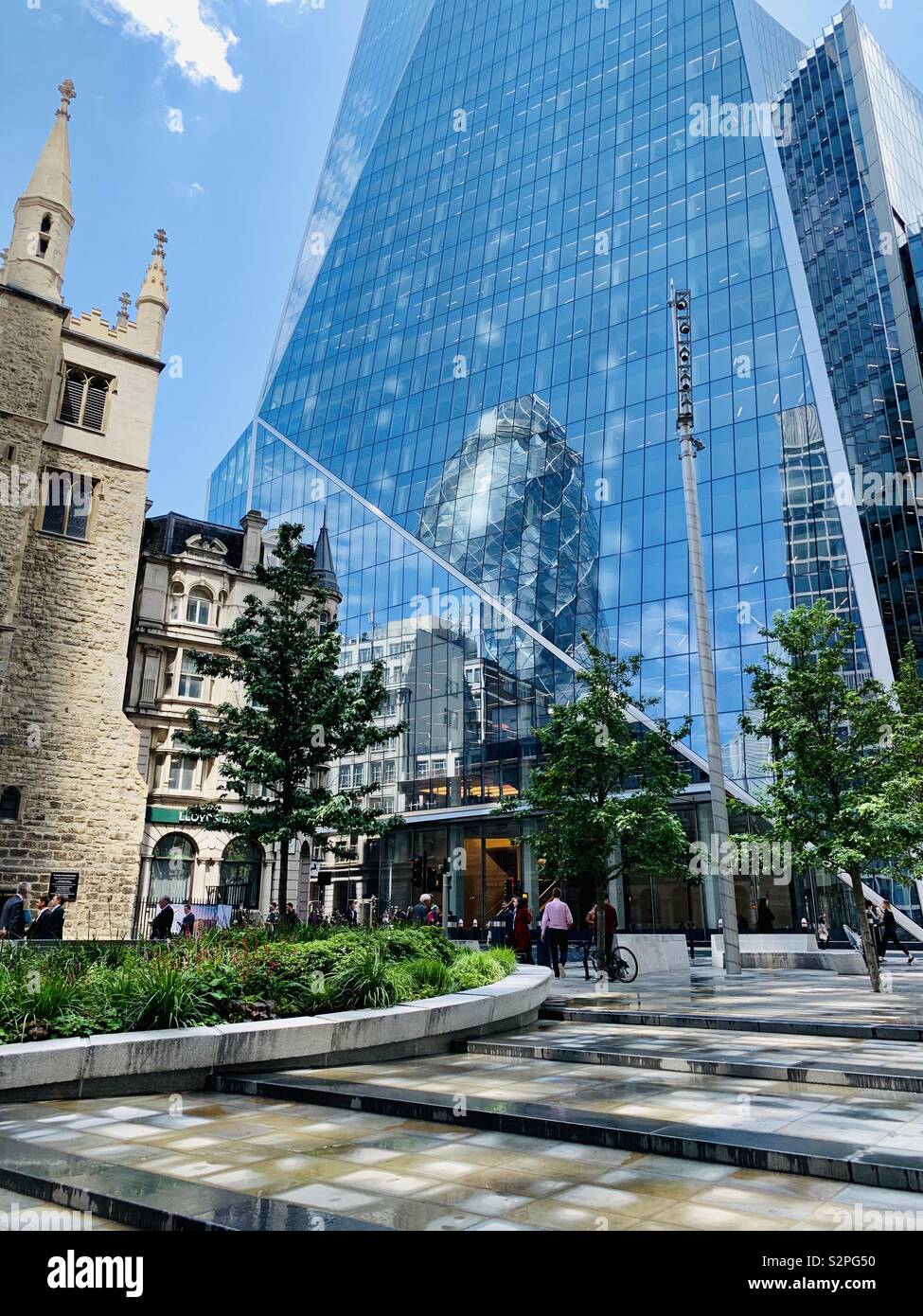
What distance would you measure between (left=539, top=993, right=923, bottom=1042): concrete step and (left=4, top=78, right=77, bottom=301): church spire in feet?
92.3

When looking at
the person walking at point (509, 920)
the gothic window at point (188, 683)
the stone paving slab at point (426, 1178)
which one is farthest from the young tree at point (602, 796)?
the gothic window at point (188, 683)

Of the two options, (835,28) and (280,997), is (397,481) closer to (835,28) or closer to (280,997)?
(835,28)

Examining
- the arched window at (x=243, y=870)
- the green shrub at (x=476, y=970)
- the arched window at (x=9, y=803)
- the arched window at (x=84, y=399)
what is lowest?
the green shrub at (x=476, y=970)

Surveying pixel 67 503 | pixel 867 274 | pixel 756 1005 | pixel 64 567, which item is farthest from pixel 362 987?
pixel 867 274

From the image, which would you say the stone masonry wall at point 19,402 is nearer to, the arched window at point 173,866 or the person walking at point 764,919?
the arched window at point 173,866

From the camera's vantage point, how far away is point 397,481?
54.2 metres

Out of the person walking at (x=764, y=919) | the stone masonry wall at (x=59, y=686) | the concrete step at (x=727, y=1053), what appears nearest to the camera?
the concrete step at (x=727, y=1053)

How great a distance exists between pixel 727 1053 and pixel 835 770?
899 cm

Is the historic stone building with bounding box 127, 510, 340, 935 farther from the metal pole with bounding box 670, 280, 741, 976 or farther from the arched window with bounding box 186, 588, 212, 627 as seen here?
the metal pole with bounding box 670, 280, 741, 976

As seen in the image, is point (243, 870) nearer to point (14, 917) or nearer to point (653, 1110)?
point (14, 917)

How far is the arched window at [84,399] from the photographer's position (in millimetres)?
29750

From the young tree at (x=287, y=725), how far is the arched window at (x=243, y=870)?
21389 mm

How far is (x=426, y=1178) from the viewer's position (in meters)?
5.04

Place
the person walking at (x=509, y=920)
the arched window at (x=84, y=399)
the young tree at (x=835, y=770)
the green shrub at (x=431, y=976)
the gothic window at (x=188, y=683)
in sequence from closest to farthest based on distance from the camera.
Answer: the green shrub at (x=431, y=976) < the young tree at (x=835, y=770) < the person walking at (x=509, y=920) < the arched window at (x=84, y=399) < the gothic window at (x=188, y=683)
